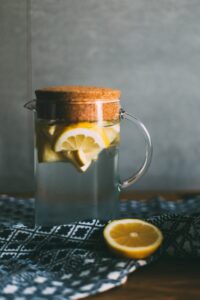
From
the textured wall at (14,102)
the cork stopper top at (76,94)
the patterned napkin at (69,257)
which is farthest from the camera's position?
the textured wall at (14,102)

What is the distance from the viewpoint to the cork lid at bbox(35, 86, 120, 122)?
720 millimetres

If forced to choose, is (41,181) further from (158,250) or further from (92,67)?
(92,67)

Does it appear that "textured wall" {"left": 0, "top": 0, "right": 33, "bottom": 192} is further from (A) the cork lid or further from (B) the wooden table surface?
(B) the wooden table surface

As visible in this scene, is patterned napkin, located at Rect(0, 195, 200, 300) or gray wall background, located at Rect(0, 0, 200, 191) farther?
gray wall background, located at Rect(0, 0, 200, 191)

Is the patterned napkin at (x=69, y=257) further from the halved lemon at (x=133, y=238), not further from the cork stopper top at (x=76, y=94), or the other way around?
the cork stopper top at (x=76, y=94)

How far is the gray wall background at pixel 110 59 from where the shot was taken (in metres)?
1.01

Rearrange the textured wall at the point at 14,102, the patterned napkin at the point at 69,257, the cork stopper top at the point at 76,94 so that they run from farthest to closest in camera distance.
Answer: the textured wall at the point at 14,102, the cork stopper top at the point at 76,94, the patterned napkin at the point at 69,257

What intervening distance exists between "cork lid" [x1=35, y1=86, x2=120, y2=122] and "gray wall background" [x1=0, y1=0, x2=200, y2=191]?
Result: 287 millimetres

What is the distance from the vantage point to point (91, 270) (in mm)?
626

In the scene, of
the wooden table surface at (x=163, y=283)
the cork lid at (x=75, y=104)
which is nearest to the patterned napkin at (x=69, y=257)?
the wooden table surface at (x=163, y=283)

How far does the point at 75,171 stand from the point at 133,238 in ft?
0.42

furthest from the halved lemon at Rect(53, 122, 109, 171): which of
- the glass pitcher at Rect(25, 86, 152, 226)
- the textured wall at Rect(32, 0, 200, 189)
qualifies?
the textured wall at Rect(32, 0, 200, 189)

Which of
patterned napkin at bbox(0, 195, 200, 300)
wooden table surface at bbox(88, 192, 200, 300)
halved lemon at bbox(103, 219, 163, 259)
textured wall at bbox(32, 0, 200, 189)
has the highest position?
textured wall at bbox(32, 0, 200, 189)

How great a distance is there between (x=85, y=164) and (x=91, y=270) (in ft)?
0.54
